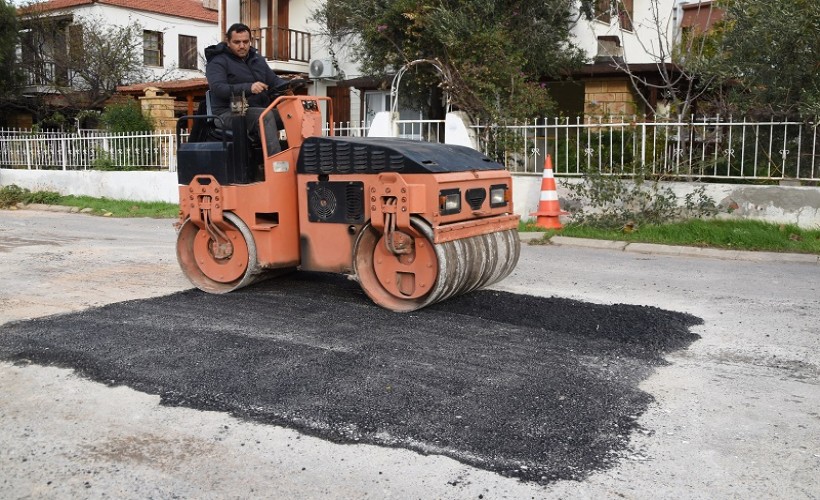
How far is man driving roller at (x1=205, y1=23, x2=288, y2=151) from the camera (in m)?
7.05

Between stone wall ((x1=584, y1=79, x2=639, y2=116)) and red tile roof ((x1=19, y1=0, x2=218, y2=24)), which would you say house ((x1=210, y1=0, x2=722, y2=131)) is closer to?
stone wall ((x1=584, y1=79, x2=639, y2=116))

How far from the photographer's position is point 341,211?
648 cm

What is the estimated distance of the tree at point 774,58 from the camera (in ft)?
33.4

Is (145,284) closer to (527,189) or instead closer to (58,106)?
(527,189)

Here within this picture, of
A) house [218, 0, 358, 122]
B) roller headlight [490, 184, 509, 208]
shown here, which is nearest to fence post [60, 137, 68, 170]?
house [218, 0, 358, 122]

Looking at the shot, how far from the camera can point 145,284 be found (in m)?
7.75

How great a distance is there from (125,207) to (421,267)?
38.7ft

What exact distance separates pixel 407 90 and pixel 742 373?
15752 millimetres

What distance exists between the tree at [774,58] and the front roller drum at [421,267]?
5.72 m

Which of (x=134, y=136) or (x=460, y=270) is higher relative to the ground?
(x=134, y=136)

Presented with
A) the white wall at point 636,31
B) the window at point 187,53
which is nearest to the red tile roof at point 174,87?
the window at point 187,53

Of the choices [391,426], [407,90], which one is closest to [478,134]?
[407,90]

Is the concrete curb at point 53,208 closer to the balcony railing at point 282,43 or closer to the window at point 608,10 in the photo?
the balcony railing at point 282,43

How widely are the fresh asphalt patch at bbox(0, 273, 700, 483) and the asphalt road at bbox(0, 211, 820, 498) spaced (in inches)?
0.6
